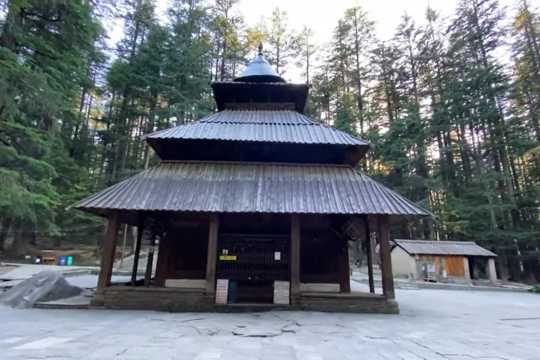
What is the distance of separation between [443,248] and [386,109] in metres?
15.3

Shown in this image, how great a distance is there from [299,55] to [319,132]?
21.3m

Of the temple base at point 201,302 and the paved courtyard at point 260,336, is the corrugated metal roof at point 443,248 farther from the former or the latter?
the temple base at point 201,302

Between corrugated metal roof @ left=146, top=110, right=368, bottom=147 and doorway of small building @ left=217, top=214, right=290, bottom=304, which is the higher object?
corrugated metal roof @ left=146, top=110, right=368, bottom=147

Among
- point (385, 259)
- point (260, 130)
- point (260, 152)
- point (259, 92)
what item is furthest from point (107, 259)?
point (259, 92)

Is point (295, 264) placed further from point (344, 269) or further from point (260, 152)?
point (260, 152)

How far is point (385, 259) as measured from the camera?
26.5 ft

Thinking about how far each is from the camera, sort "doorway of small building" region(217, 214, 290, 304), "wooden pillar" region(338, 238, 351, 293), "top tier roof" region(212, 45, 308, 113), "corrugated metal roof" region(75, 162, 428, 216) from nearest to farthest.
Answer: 1. "corrugated metal roof" region(75, 162, 428, 216)
2. "doorway of small building" region(217, 214, 290, 304)
3. "wooden pillar" region(338, 238, 351, 293)
4. "top tier roof" region(212, 45, 308, 113)

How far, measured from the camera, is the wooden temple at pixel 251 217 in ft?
25.6

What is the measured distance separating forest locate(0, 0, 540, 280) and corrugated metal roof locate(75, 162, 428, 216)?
37.6ft

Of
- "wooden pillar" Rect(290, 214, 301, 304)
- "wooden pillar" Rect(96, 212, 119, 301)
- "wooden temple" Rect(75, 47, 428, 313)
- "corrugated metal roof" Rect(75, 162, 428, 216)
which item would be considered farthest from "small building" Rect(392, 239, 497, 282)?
"wooden pillar" Rect(96, 212, 119, 301)

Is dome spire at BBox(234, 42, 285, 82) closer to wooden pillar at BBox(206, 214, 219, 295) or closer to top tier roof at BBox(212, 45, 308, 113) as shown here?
top tier roof at BBox(212, 45, 308, 113)

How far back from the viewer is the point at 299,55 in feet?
93.6

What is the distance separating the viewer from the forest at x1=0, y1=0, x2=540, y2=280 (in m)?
21.5

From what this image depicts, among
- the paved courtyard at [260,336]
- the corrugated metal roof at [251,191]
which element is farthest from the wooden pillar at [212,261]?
the paved courtyard at [260,336]
